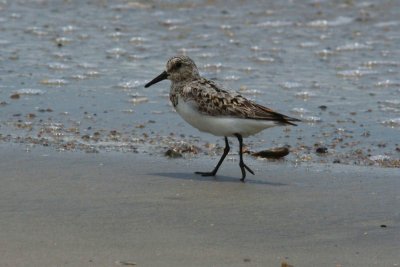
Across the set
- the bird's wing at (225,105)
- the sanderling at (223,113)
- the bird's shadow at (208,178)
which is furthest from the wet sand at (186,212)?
the bird's wing at (225,105)

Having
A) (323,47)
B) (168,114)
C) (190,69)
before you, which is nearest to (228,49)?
(323,47)

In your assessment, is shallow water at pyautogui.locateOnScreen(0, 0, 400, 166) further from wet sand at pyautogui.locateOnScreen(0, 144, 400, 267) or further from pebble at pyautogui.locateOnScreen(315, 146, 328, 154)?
wet sand at pyautogui.locateOnScreen(0, 144, 400, 267)

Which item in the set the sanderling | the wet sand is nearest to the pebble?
the wet sand

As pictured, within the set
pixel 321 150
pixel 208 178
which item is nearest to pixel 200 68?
pixel 321 150

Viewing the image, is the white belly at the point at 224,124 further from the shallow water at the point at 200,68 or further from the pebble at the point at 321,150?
the pebble at the point at 321,150

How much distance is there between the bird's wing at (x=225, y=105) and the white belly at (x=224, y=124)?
30mm

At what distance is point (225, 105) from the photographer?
6895 millimetres

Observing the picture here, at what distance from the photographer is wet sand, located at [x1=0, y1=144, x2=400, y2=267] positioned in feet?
16.6

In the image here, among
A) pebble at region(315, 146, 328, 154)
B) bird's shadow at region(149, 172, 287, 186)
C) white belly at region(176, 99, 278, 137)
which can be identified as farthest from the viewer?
pebble at region(315, 146, 328, 154)

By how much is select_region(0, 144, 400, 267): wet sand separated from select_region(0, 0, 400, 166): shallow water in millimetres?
517

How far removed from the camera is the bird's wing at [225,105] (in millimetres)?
6797

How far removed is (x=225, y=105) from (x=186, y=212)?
49.7 inches

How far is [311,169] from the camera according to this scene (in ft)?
23.2

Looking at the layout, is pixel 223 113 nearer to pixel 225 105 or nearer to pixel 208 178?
pixel 225 105
